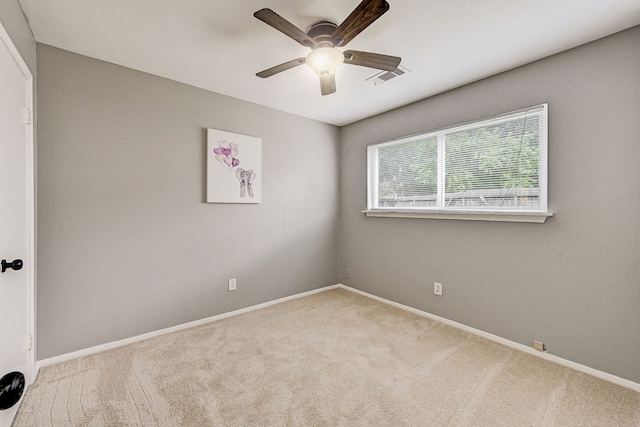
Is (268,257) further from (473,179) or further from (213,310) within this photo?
(473,179)

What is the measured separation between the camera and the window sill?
219 centimetres

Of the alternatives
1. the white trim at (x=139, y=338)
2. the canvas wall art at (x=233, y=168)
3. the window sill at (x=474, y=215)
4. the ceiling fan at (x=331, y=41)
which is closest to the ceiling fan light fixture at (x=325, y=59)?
the ceiling fan at (x=331, y=41)

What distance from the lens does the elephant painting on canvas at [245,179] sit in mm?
3000

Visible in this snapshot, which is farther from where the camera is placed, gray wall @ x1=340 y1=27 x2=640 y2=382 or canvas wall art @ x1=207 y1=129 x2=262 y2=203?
canvas wall art @ x1=207 y1=129 x2=262 y2=203

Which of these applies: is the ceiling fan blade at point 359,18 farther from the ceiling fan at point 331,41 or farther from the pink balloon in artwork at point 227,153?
the pink balloon in artwork at point 227,153

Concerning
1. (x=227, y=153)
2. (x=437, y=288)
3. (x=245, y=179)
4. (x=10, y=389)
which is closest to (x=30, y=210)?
(x=10, y=389)

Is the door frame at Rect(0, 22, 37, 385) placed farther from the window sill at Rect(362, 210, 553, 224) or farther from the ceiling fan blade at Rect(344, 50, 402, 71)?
the window sill at Rect(362, 210, 553, 224)

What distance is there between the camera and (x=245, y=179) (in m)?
3.04

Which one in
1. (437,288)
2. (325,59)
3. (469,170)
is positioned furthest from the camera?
(437,288)

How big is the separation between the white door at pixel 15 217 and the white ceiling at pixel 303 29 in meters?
0.49

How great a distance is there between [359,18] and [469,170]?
1.82 metres

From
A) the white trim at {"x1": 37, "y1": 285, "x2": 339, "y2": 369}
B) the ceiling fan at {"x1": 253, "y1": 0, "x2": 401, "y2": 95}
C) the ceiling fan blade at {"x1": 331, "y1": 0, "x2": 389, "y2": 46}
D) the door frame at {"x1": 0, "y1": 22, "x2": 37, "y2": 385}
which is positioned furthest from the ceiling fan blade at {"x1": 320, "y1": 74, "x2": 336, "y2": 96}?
the white trim at {"x1": 37, "y1": 285, "x2": 339, "y2": 369}

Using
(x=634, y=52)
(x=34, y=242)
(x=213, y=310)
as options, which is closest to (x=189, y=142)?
(x=34, y=242)

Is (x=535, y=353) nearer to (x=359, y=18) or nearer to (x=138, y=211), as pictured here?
(x=359, y=18)
